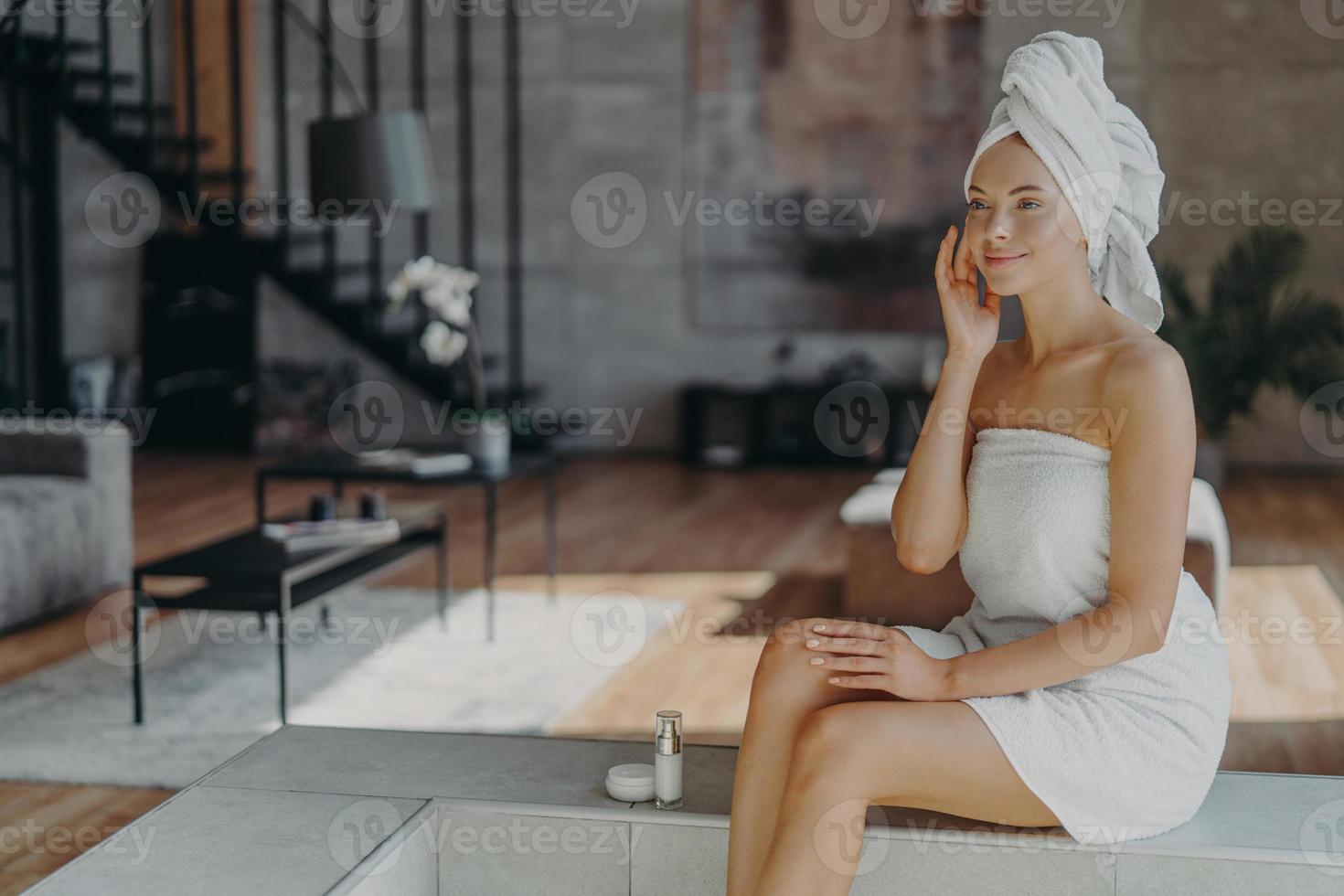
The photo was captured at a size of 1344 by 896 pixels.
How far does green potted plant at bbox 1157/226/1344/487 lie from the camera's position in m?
6.73

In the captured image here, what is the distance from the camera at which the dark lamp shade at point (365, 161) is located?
15.5 ft

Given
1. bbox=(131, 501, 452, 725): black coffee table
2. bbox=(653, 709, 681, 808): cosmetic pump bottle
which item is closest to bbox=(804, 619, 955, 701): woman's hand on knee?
bbox=(653, 709, 681, 808): cosmetic pump bottle

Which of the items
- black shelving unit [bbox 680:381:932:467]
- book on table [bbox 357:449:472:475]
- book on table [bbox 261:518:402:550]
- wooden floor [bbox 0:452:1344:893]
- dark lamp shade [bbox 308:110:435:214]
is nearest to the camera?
wooden floor [bbox 0:452:1344:893]

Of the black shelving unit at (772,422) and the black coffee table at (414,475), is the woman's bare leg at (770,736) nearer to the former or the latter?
the black coffee table at (414,475)

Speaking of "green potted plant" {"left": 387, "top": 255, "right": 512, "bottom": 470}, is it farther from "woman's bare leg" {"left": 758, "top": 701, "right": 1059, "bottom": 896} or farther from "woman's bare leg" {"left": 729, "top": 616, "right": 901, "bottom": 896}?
"woman's bare leg" {"left": 758, "top": 701, "right": 1059, "bottom": 896}

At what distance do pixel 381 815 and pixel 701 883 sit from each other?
46cm

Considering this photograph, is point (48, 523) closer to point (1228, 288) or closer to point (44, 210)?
point (44, 210)

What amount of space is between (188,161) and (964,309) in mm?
6338

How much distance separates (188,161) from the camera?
7277 mm

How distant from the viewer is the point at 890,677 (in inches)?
66.2

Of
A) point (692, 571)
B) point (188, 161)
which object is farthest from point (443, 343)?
point (188, 161)

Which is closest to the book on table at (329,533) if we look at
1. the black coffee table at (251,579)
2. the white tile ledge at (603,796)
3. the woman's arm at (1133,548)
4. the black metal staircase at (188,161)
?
the black coffee table at (251,579)

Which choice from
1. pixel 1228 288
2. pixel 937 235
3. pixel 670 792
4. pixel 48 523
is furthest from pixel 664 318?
pixel 670 792

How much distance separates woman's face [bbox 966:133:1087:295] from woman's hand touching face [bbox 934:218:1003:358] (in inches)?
2.3
